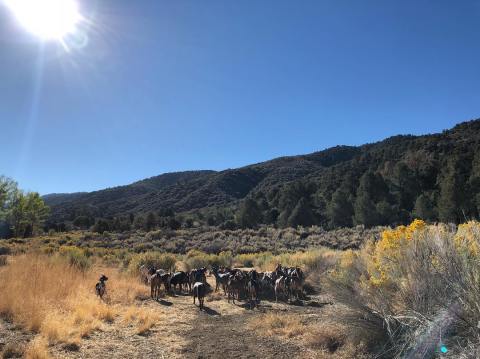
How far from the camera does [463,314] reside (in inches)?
187

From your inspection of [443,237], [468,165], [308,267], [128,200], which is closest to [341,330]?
[443,237]

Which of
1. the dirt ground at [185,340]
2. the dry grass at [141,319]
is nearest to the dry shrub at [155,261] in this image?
the dirt ground at [185,340]

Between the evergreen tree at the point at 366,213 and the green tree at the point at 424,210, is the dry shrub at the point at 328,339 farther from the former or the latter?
the evergreen tree at the point at 366,213

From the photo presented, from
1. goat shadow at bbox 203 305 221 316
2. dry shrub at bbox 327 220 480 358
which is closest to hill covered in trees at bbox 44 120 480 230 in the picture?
goat shadow at bbox 203 305 221 316

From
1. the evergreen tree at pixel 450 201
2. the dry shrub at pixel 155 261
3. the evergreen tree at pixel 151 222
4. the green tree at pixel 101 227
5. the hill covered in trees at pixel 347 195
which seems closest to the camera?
the dry shrub at pixel 155 261

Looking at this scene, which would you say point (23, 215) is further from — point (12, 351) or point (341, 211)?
point (12, 351)

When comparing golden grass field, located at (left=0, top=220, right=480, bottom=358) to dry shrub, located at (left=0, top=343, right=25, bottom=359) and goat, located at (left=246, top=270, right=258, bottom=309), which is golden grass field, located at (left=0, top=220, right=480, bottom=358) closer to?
dry shrub, located at (left=0, top=343, right=25, bottom=359)

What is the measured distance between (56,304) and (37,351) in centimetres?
367

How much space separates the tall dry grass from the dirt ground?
0.78 ft

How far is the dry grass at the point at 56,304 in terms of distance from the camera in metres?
8.00

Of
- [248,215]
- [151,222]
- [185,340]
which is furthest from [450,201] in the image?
[185,340]

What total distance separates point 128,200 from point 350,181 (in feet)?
253

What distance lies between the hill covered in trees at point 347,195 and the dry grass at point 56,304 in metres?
35.4

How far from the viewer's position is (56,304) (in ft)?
32.7
